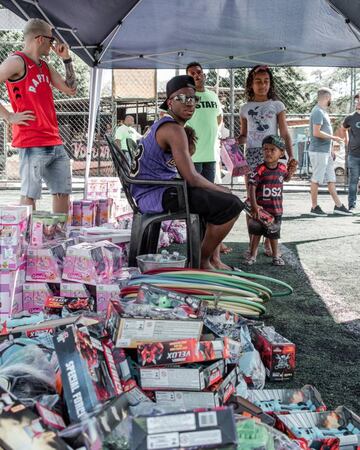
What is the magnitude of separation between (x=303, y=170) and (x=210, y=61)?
9380 millimetres

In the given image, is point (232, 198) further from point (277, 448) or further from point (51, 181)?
point (277, 448)

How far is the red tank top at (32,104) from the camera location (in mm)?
3766

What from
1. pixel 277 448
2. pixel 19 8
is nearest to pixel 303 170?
pixel 19 8

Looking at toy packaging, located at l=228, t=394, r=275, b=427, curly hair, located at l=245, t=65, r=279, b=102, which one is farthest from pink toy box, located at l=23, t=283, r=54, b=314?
curly hair, located at l=245, t=65, r=279, b=102

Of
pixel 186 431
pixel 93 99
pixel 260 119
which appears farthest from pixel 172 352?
pixel 93 99

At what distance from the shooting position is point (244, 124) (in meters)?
5.00

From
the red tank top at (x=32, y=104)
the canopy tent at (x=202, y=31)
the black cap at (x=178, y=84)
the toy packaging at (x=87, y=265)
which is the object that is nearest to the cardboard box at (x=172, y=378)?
the toy packaging at (x=87, y=265)

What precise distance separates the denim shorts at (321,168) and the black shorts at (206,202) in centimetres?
498

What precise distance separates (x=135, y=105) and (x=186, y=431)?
53.4 feet

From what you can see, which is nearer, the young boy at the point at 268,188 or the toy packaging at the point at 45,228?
the toy packaging at the point at 45,228

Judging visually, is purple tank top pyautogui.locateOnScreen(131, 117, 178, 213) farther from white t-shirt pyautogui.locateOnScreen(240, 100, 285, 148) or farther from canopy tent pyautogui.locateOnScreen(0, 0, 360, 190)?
canopy tent pyautogui.locateOnScreen(0, 0, 360, 190)

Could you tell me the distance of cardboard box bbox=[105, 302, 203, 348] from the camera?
65.5 inches

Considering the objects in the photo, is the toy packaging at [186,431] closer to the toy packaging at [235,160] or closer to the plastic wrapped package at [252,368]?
the plastic wrapped package at [252,368]

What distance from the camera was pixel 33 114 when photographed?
12.5 feet
